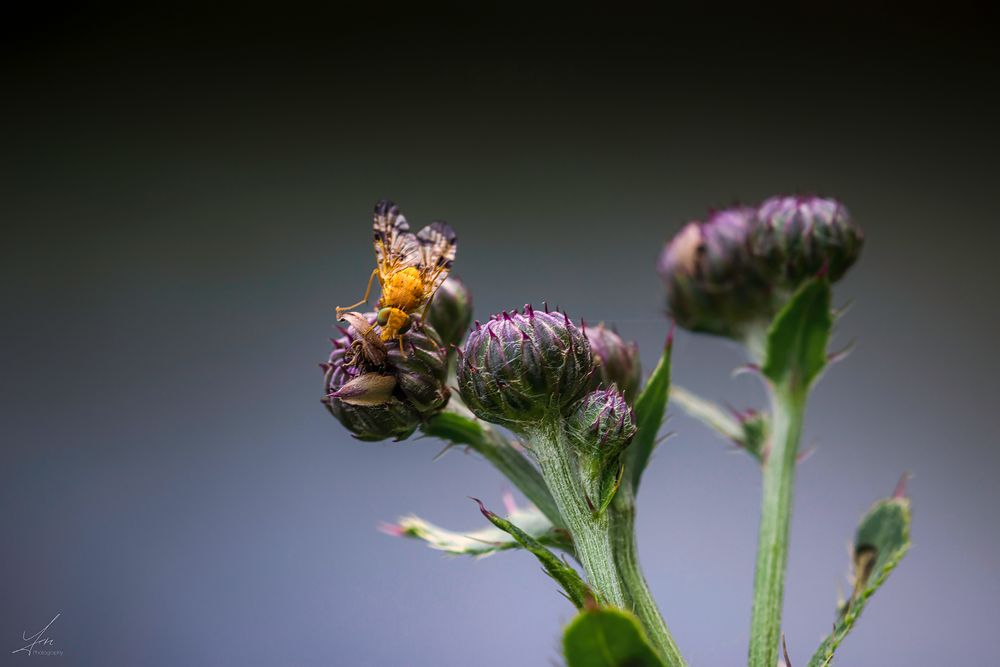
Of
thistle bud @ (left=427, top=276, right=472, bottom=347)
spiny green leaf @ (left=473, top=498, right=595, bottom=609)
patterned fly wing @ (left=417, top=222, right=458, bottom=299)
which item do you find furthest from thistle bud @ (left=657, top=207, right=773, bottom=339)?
spiny green leaf @ (left=473, top=498, right=595, bottom=609)

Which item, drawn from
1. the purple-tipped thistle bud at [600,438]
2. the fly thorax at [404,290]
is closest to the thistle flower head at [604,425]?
the purple-tipped thistle bud at [600,438]

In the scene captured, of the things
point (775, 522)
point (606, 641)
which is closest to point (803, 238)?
point (775, 522)

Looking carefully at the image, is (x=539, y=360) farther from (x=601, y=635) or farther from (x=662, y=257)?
(x=662, y=257)

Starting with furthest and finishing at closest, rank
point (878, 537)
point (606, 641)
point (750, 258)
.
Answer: point (750, 258), point (878, 537), point (606, 641)

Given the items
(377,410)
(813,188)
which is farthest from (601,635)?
(813,188)

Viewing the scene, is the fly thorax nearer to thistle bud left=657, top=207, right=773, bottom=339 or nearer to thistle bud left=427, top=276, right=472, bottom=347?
thistle bud left=427, top=276, right=472, bottom=347

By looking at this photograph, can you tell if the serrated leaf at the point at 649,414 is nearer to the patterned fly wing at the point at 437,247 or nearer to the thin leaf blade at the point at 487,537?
the thin leaf blade at the point at 487,537

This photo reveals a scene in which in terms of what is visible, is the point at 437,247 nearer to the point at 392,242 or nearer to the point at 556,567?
the point at 392,242
